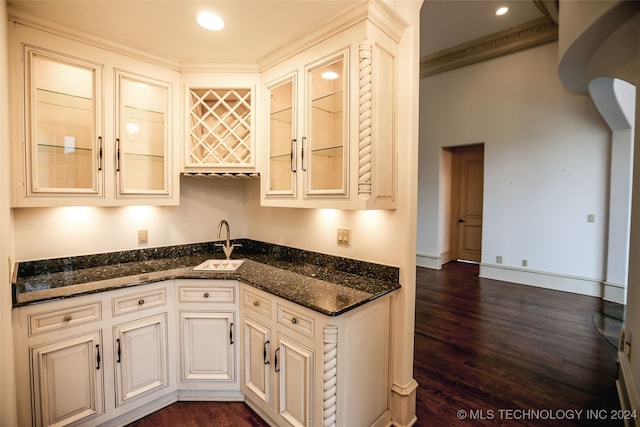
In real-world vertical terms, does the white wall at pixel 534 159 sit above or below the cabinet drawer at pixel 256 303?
above

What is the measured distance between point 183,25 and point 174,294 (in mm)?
1690

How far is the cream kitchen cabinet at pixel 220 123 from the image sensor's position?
236 centimetres

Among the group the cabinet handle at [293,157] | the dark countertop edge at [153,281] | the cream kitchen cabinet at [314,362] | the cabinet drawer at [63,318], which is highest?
the cabinet handle at [293,157]

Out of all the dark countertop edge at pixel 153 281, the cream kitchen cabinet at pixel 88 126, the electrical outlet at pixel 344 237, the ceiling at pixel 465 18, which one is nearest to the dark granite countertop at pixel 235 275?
the dark countertop edge at pixel 153 281

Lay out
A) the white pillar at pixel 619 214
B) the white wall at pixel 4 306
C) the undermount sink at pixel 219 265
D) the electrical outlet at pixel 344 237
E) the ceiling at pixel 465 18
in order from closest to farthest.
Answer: the white wall at pixel 4 306, the electrical outlet at pixel 344 237, the undermount sink at pixel 219 265, the white pillar at pixel 619 214, the ceiling at pixel 465 18

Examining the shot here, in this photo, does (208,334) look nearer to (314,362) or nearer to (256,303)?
(256,303)

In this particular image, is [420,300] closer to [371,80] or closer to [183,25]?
[371,80]

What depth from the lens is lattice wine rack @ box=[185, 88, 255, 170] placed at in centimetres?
238

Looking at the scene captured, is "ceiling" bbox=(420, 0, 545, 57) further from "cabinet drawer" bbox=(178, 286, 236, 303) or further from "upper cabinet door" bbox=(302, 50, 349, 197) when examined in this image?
"cabinet drawer" bbox=(178, 286, 236, 303)

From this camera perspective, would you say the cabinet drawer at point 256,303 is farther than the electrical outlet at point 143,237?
No

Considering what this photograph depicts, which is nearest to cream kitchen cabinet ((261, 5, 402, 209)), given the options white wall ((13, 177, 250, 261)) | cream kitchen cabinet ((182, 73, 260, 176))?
cream kitchen cabinet ((182, 73, 260, 176))

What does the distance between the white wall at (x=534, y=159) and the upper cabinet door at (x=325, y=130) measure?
167 inches

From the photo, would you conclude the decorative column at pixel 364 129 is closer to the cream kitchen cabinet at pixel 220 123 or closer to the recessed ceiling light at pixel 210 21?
the recessed ceiling light at pixel 210 21

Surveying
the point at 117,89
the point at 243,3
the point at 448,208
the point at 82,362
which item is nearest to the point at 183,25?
the point at 243,3
